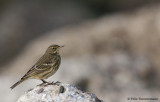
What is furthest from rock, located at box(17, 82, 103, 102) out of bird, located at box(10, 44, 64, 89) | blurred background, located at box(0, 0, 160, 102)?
blurred background, located at box(0, 0, 160, 102)

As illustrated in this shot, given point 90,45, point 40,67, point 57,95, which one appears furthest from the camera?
point 90,45

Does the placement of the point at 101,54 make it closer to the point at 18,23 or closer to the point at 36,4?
the point at 18,23

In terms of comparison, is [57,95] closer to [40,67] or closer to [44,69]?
[44,69]

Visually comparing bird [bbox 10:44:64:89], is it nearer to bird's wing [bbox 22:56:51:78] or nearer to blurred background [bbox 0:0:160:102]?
bird's wing [bbox 22:56:51:78]

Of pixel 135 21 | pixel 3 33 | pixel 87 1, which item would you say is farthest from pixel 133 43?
pixel 87 1

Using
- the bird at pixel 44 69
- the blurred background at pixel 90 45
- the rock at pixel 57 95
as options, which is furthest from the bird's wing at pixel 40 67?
the blurred background at pixel 90 45

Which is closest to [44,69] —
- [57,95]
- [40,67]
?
[40,67]
